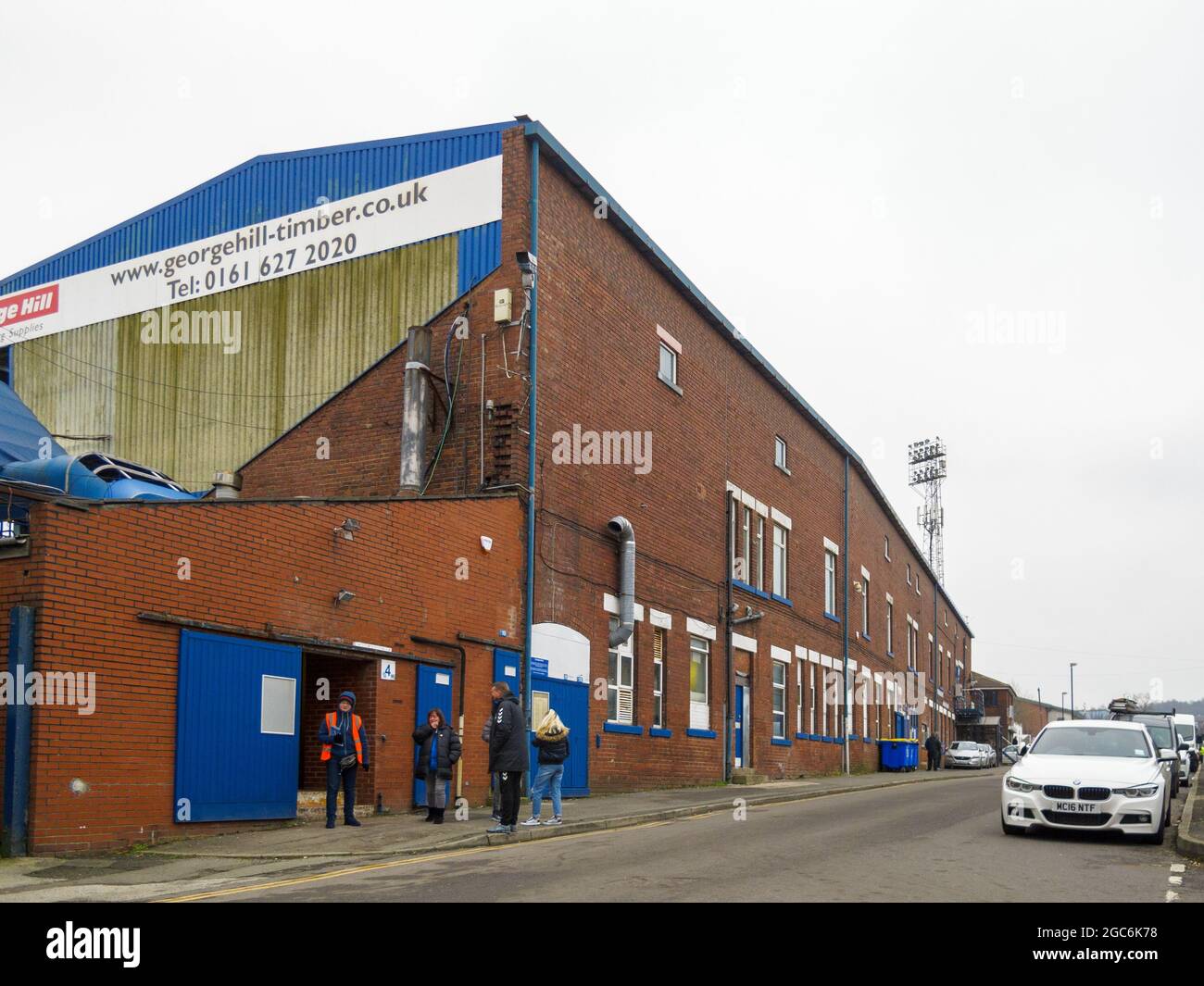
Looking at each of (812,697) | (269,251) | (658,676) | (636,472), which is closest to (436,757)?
(636,472)

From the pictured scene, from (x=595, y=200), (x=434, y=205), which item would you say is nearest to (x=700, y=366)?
(x=595, y=200)

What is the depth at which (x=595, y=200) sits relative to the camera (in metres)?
24.4

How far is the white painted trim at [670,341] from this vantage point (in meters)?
27.5

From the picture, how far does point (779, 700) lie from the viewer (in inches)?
1385

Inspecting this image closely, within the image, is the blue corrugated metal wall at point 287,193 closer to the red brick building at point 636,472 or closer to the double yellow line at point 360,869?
the red brick building at point 636,472

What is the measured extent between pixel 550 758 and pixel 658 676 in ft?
36.3

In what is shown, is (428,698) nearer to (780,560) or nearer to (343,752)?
(343,752)

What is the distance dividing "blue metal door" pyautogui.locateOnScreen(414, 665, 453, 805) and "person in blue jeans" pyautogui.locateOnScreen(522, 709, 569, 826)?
2.47 m

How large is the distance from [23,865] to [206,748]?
299 centimetres

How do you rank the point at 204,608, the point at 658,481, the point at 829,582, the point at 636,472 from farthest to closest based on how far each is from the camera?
1. the point at 829,582
2. the point at 658,481
3. the point at 636,472
4. the point at 204,608

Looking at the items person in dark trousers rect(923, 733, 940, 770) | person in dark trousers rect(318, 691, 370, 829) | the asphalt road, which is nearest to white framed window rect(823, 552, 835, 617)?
person in dark trousers rect(923, 733, 940, 770)

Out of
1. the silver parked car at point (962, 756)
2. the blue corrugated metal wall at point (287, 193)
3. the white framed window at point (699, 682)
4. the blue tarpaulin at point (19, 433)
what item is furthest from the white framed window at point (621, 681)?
the silver parked car at point (962, 756)

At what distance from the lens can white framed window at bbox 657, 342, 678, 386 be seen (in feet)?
90.8
